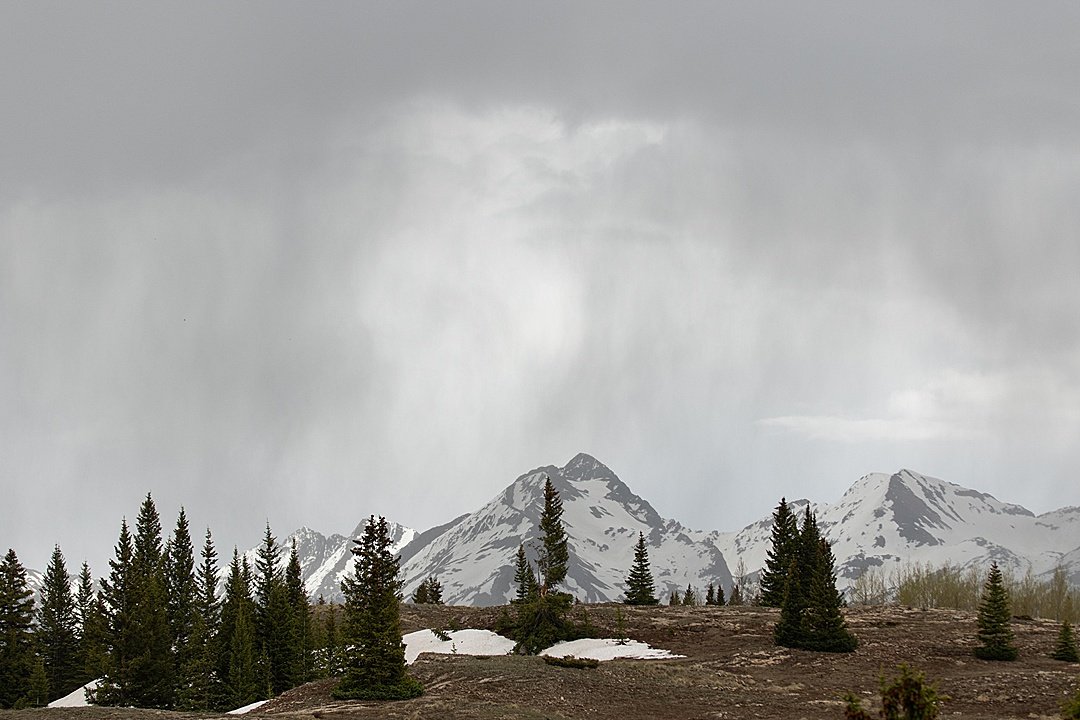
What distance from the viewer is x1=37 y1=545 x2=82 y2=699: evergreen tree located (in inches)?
2899

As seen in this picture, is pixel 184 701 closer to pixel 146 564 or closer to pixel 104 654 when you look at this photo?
pixel 104 654

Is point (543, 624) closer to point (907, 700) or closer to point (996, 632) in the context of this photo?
point (996, 632)

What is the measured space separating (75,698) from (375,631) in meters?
47.0

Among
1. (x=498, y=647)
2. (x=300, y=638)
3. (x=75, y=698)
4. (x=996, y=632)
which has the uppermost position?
(x=996, y=632)

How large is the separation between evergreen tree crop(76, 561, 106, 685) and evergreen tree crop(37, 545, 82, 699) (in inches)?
35.6

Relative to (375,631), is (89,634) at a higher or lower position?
lower

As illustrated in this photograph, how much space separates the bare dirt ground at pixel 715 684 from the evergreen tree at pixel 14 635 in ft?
114

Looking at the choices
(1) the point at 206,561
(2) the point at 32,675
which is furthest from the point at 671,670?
(1) the point at 206,561

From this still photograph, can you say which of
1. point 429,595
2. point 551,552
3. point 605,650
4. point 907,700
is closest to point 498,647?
point 551,552

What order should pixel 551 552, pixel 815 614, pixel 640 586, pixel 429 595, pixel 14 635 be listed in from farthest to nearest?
pixel 429 595 → pixel 640 586 → pixel 14 635 → pixel 551 552 → pixel 815 614

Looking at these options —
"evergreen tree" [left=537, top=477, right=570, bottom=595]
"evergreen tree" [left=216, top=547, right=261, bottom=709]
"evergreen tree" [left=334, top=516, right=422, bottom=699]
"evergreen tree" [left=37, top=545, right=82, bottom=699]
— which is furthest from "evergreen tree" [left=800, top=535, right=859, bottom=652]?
"evergreen tree" [left=37, top=545, right=82, bottom=699]

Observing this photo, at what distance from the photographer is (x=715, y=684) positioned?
37.7m

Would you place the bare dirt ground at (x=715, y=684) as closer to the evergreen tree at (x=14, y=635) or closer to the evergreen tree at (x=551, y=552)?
the evergreen tree at (x=551, y=552)

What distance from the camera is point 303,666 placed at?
58281 millimetres
